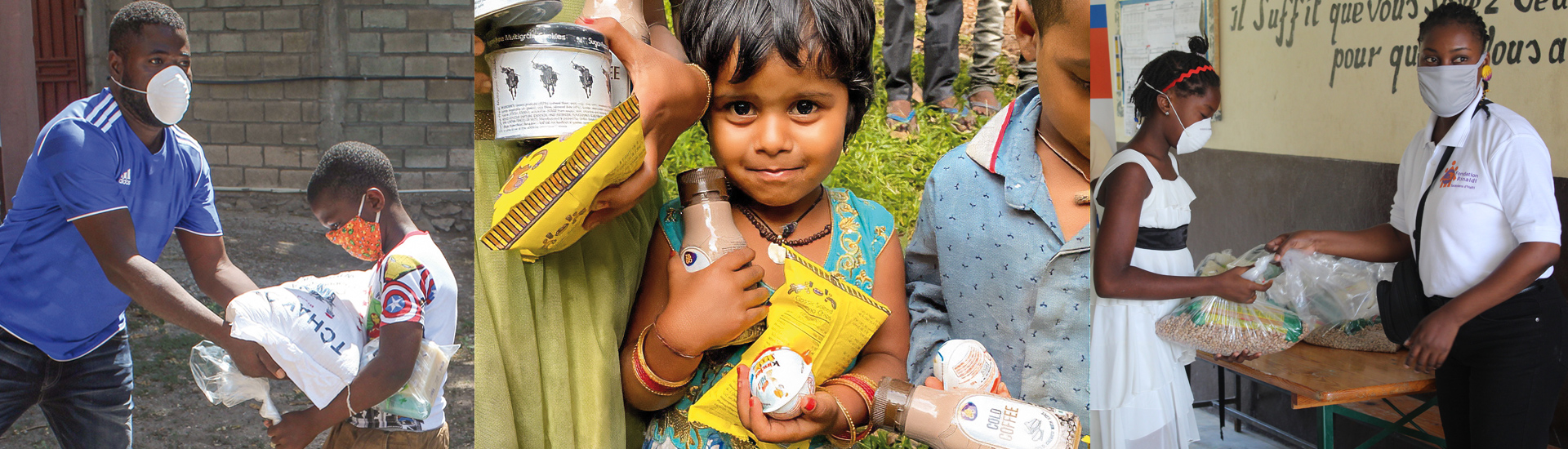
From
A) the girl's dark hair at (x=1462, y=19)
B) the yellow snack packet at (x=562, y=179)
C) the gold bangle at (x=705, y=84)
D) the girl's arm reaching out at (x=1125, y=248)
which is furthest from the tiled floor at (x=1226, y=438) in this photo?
the yellow snack packet at (x=562, y=179)

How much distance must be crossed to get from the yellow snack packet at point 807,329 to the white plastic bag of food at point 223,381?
0.44 metres

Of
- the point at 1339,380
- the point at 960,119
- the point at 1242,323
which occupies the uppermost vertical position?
the point at 960,119

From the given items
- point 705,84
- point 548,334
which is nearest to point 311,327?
point 548,334

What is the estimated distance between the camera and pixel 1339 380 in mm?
1657

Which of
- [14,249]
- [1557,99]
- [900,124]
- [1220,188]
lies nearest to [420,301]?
[14,249]

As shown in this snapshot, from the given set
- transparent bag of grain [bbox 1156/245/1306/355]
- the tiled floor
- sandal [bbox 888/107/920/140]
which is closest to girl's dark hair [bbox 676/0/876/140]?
sandal [bbox 888/107/920/140]

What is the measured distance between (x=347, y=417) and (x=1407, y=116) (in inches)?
72.1

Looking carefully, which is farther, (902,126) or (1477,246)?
(1477,246)

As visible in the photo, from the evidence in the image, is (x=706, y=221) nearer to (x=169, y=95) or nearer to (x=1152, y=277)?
(x=169, y=95)

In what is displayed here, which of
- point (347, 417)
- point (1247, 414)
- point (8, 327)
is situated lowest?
point (1247, 414)

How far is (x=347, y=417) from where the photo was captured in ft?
2.80

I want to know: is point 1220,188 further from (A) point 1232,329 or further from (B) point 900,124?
(B) point 900,124

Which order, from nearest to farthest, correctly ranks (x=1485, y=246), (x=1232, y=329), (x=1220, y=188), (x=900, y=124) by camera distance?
(x=900, y=124)
(x=1485, y=246)
(x=1232, y=329)
(x=1220, y=188)

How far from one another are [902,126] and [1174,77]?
59cm
